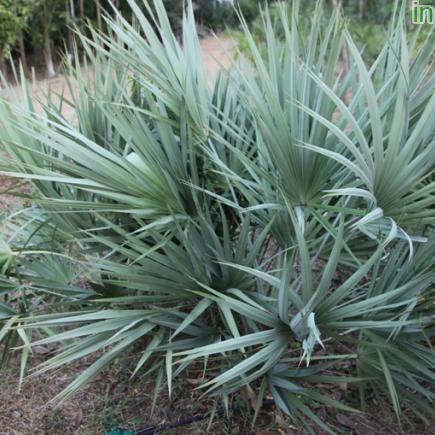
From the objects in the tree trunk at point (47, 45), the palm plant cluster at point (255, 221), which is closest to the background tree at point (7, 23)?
the tree trunk at point (47, 45)

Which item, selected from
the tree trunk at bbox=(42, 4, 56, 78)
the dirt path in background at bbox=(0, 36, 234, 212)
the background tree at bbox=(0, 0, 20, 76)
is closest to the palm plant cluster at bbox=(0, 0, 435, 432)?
the dirt path in background at bbox=(0, 36, 234, 212)

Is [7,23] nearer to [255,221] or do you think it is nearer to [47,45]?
[47,45]

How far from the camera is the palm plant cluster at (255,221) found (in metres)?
1.80

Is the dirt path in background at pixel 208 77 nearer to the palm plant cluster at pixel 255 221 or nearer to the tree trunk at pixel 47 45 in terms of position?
the tree trunk at pixel 47 45

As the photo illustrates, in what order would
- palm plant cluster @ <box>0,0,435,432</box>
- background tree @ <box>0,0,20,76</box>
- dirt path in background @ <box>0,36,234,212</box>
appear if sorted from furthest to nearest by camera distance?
1. background tree @ <box>0,0,20,76</box>
2. dirt path in background @ <box>0,36,234,212</box>
3. palm plant cluster @ <box>0,0,435,432</box>

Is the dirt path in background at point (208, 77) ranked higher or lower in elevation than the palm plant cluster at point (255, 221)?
lower

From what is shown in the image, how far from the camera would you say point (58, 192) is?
2.57 meters

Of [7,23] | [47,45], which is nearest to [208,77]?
[7,23]

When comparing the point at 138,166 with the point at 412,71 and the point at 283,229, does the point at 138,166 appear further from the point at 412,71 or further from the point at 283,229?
the point at 412,71

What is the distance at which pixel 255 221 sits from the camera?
7.64ft

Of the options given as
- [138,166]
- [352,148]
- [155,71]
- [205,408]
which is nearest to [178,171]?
[138,166]

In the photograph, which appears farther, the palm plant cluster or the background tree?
the background tree

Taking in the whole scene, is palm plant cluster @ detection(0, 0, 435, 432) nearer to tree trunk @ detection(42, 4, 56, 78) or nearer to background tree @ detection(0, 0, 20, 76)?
background tree @ detection(0, 0, 20, 76)

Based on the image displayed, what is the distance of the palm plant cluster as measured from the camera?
5.91 ft
